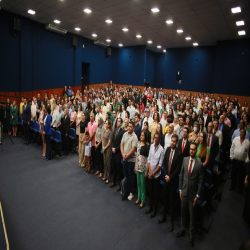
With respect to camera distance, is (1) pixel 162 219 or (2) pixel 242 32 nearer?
(1) pixel 162 219

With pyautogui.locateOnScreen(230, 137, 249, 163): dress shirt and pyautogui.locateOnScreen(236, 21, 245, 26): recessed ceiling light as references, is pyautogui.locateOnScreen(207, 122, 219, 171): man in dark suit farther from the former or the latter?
pyautogui.locateOnScreen(236, 21, 245, 26): recessed ceiling light

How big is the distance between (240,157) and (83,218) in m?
3.49

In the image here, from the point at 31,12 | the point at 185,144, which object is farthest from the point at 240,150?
the point at 31,12

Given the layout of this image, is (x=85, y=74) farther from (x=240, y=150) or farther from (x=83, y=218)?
(x=83, y=218)

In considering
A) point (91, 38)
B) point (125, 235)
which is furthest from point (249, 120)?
point (91, 38)

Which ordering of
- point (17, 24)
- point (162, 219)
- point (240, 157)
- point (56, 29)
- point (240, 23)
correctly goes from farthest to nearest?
point (56, 29)
point (17, 24)
point (240, 23)
point (240, 157)
point (162, 219)

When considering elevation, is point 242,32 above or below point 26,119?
above

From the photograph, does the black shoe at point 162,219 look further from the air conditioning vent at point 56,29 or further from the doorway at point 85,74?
the doorway at point 85,74

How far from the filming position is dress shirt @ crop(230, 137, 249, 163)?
416 cm

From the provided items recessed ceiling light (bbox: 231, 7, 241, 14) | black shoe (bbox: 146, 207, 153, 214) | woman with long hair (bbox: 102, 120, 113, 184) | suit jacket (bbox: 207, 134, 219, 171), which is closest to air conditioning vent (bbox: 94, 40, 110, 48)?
recessed ceiling light (bbox: 231, 7, 241, 14)

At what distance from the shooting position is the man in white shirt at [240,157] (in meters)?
4.16

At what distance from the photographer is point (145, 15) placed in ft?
28.4

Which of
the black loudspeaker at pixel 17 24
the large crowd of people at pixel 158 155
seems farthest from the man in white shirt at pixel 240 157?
the black loudspeaker at pixel 17 24

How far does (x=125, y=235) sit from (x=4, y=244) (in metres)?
1.75
